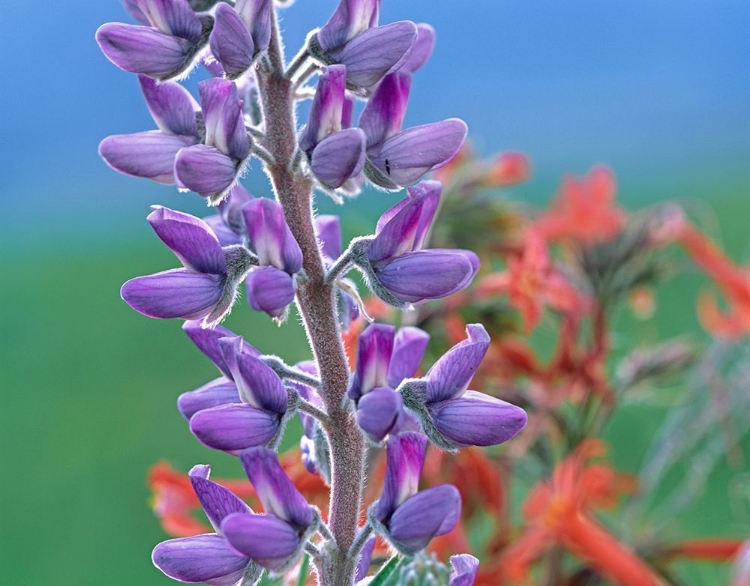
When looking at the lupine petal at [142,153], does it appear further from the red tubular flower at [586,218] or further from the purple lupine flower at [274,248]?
the red tubular flower at [586,218]

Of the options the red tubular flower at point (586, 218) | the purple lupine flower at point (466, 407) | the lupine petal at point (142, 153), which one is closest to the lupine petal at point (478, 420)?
the purple lupine flower at point (466, 407)

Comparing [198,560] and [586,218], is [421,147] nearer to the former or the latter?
[198,560]

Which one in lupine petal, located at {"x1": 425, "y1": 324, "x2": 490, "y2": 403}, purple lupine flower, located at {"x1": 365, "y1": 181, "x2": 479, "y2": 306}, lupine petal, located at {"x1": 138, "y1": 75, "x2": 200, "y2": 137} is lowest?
lupine petal, located at {"x1": 425, "y1": 324, "x2": 490, "y2": 403}

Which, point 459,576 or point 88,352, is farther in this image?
point 88,352

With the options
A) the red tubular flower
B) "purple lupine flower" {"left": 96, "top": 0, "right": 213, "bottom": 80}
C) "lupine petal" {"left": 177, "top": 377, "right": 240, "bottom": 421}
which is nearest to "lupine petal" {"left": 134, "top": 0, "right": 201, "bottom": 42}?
"purple lupine flower" {"left": 96, "top": 0, "right": 213, "bottom": 80}

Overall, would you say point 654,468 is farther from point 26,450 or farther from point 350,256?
point 26,450

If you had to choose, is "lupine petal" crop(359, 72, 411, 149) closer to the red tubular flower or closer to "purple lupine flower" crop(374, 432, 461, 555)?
"purple lupine flower" crop(374, 432, 461, 555)

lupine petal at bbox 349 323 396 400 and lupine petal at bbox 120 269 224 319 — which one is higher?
lupine petal at bbox 120 269 224 319

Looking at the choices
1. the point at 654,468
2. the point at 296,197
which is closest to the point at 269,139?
the point at 296,197
